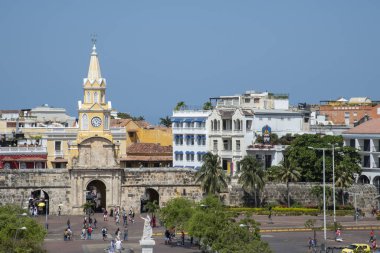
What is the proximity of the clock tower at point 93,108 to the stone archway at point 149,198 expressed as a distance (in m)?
7.57

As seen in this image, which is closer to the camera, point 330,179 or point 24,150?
point 330,179

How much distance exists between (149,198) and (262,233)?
26.1 metres

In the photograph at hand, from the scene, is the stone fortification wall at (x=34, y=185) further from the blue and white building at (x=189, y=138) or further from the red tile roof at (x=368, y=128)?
the red tile roof at (x=368, y=128)

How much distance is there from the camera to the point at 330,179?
117000 millimetres

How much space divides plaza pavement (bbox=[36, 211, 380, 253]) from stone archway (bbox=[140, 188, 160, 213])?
3.90 m

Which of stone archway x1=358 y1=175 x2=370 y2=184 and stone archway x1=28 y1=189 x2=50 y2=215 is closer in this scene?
stone archway x1=28 y1=189 x2=50 y2=215

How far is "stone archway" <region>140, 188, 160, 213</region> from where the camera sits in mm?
117812

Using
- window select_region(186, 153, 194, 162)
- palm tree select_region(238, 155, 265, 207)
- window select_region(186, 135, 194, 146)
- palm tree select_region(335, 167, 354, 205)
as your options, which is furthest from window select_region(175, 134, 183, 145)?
palm tree select_region(335, 167, 354, 205)

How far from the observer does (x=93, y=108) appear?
381 feet

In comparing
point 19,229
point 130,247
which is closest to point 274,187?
point 130,247

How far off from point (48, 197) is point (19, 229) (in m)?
43.2

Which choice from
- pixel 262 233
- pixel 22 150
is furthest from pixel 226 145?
pixel 262 233

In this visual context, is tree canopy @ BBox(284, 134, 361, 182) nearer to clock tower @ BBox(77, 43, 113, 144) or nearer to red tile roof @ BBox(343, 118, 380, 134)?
red tile roof @ BBox(343, 118, 380, 134)

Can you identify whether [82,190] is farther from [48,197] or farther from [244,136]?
[244,136]
